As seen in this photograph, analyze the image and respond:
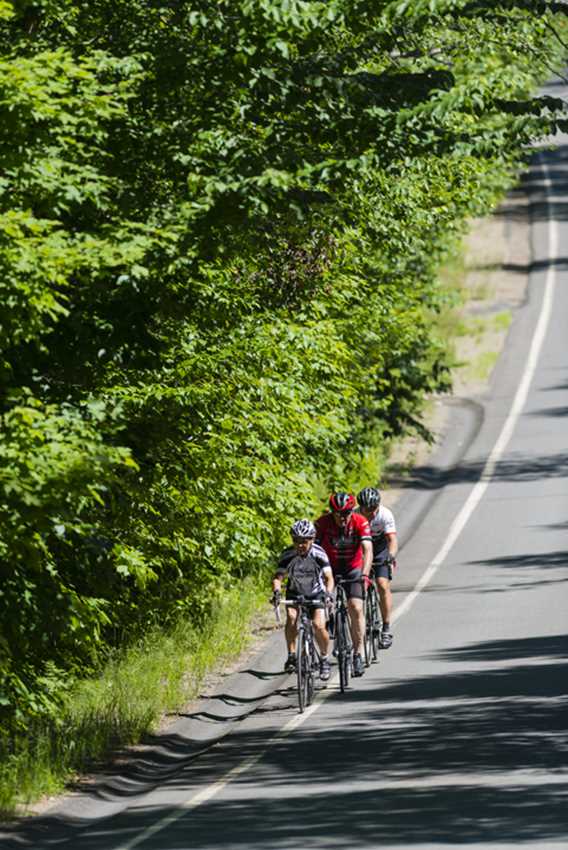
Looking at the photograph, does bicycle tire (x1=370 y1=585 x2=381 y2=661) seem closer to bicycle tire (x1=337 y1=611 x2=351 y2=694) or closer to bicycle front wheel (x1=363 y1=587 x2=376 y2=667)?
bicycle front wheel (x1=363 y1=587 x2=376 y2=667)

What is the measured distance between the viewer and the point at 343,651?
718 inches

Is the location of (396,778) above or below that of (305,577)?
below

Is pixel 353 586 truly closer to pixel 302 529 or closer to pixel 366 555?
pixel 366 555

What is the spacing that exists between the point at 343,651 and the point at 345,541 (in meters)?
1.14

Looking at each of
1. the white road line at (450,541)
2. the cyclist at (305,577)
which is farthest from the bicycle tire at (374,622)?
the cyclist at (305,577)

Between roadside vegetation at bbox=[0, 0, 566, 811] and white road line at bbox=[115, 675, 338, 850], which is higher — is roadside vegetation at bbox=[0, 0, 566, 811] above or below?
above

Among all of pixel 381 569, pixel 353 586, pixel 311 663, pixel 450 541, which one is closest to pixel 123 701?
pixel 311 663

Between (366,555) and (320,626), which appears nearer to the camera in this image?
(320,626)

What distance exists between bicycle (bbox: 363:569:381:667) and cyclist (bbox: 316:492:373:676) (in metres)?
1.15

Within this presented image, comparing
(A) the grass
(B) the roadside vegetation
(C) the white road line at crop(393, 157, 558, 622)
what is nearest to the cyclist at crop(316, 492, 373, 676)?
(B) the roadside vegetation

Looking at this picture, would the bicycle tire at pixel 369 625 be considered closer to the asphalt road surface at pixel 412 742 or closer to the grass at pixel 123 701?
the asphalt road surface at pixel 412 742

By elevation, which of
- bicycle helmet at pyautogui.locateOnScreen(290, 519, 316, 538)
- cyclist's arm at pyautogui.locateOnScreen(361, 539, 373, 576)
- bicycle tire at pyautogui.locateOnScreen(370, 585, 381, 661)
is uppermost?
bicycle helmet at pyautogui.locateOnScreen(290, 519, 316, 538)

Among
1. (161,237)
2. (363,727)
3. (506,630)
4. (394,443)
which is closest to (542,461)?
(394,443)

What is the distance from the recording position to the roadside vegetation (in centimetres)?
1302
